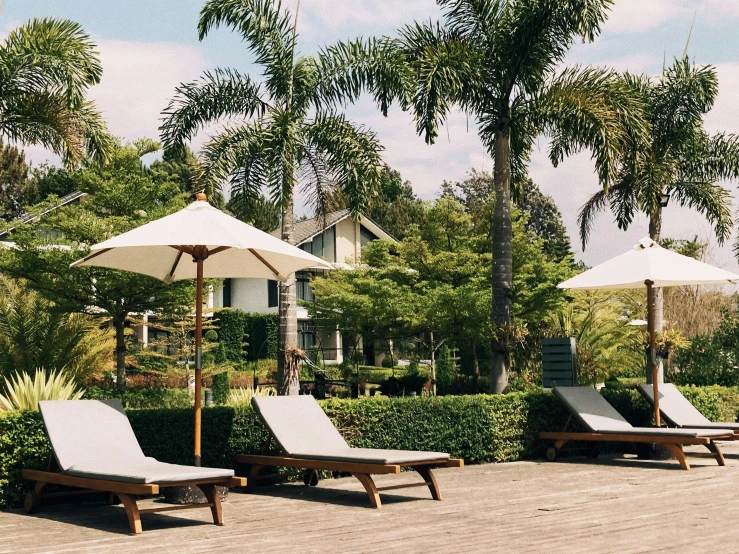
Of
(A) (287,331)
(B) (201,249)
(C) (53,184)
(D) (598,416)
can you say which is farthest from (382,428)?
(C) (53,184)

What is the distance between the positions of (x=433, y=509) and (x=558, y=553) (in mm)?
2349

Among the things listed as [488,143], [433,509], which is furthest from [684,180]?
[433,509]

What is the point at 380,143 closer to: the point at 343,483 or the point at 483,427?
the point at 483,427

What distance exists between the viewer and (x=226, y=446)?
10875 millimetres

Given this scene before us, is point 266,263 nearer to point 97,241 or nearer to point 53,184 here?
point 97,241

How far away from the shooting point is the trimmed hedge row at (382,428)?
9273 mm

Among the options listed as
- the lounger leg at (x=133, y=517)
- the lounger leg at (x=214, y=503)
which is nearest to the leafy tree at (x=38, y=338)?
the lounger leg at (x=214, y=503)

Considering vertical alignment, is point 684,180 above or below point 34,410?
above

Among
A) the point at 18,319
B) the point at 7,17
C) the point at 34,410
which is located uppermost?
the point at 7,17

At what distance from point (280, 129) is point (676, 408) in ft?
27.3

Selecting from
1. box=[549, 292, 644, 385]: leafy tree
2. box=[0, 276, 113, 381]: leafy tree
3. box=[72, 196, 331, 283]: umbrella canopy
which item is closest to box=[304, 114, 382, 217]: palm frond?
box=[72, 196, 331, 283]: umbrella canopy

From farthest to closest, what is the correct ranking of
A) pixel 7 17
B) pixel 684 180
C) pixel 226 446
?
pixel 684 180, pixel 7 17, pixel 226 446

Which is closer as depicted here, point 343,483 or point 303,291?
point 343,483

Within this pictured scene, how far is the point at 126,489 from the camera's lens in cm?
777
